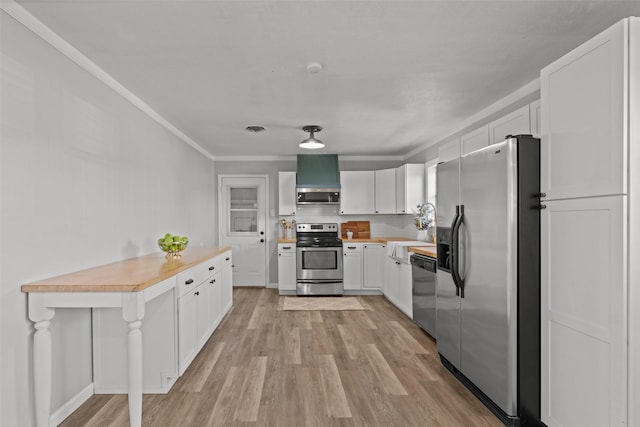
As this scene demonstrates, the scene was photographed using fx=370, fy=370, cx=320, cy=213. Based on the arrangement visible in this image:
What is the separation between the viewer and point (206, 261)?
12.1 ft

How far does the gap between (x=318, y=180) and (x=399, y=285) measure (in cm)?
232

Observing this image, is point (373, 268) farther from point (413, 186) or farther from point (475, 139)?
point (475, 139)

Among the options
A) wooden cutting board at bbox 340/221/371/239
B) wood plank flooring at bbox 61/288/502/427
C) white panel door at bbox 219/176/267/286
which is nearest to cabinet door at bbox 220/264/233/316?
wood plank flooring at bbox 61/288/502/427

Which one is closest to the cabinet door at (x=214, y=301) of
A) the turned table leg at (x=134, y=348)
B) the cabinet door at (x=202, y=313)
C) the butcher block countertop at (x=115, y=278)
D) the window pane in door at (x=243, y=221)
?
the cabinet door at (x=202, y=313)

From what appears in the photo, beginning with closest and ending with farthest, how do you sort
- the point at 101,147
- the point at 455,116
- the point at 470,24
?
the point at 470,24 → the point at 101,147 → the point at 455,116

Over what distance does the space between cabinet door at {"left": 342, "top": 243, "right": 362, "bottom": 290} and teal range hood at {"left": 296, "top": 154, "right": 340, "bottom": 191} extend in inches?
43.3

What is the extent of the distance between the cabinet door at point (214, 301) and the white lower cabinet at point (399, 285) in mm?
2322

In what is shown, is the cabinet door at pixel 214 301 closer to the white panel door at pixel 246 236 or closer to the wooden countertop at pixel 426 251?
the wooden countertop at pixel 426 251

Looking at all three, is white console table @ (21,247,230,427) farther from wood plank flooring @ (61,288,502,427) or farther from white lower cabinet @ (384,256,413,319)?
white lower cabinet @ (384,256,413,319)

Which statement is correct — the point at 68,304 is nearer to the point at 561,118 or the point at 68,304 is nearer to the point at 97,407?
the point at 97,407

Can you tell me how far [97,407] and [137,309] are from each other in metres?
1.06

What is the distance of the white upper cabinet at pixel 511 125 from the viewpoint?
3.17 meters

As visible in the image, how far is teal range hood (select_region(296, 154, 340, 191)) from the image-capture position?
636 cm

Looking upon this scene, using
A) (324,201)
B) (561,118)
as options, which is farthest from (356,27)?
(324,201)
